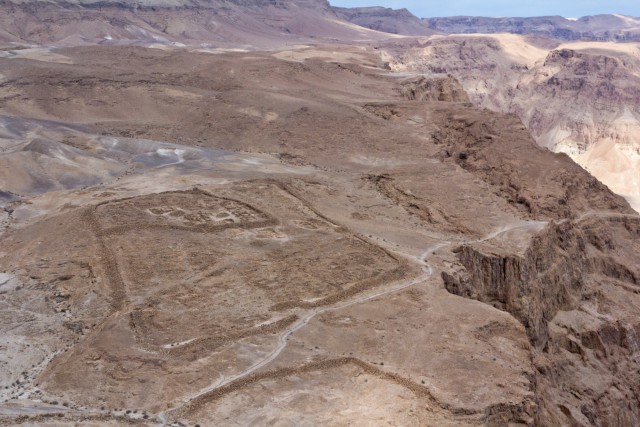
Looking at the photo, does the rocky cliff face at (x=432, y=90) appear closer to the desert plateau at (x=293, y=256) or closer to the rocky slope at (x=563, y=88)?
the desert plateau at (x=293, y=256)

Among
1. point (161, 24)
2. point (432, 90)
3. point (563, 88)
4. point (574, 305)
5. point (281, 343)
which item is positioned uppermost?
point (432, 90)

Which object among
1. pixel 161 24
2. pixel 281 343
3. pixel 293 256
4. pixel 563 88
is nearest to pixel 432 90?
pixel 293 256

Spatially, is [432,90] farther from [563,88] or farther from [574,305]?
[563,88]

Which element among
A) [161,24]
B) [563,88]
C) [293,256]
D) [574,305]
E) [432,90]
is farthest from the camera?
[161,24]

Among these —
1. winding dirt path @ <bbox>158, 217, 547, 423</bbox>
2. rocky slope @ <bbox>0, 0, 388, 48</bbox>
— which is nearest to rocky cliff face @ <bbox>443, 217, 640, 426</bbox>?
Answer: winding dirt path @ <bbox>158, 217, 547, 423</bbox>

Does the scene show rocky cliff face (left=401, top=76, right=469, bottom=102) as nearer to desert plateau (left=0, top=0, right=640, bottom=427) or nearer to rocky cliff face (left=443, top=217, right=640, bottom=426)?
desert plateau (left=0, top=0, right=640, bottom=427)

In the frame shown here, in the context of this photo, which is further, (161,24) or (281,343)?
(161,24)
